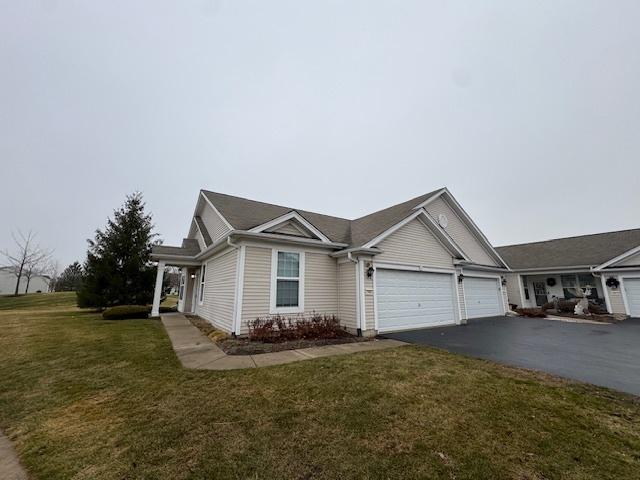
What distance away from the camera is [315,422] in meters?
3.33

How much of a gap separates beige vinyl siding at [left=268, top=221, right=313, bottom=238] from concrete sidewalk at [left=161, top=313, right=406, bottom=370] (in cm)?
404

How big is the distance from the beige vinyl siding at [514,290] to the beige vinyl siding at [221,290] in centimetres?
2086

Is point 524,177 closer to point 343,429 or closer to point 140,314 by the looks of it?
point 343,429

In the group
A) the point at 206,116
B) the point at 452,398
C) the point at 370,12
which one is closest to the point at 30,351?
the point at 452,398

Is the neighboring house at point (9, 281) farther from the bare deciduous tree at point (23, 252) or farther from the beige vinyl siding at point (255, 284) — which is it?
the beige vinyl siding at point (255, 284)

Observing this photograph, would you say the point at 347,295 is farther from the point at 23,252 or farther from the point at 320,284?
the point at 23,252

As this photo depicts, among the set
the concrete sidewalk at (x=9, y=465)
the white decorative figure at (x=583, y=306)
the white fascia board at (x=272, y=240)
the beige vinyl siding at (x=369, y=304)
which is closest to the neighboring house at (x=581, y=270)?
the white decorative figure at (x=583, y=306)

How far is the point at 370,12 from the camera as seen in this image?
13.1 meters

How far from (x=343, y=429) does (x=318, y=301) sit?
21.4 feet

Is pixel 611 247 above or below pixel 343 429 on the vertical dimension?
above

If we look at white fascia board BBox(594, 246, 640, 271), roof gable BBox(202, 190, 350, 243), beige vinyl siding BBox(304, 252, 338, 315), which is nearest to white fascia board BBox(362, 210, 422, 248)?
roof gable BBox(202, 190, 350, 243)

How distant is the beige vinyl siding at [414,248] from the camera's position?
10281mm


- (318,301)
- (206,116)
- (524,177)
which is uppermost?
(206,116)

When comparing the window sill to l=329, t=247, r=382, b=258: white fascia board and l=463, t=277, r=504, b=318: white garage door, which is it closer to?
l=329, t=247, r=382, b=258: white fascia board
